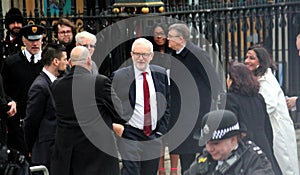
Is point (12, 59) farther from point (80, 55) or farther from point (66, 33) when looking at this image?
point (80, 55)

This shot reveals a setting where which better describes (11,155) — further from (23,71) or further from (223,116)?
(23,71)

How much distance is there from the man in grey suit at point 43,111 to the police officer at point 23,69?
847mm

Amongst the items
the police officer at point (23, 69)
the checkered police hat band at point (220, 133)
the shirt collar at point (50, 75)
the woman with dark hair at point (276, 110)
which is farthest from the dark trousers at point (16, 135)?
the checkered police hat band at point (220, 133)

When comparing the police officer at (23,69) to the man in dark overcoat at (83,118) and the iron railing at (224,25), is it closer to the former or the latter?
the iron railing at (224,25)

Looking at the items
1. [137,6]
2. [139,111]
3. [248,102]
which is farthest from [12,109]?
[248,102]

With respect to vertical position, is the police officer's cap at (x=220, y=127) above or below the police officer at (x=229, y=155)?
above

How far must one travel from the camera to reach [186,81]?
10930 mm

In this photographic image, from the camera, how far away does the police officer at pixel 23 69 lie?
10.9 m

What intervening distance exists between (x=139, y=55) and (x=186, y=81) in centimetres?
83

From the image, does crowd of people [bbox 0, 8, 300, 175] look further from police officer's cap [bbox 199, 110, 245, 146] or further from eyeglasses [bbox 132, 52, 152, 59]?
police officer's cap [bbox 199, 110, 245, 146]

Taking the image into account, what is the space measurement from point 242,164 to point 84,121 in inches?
112

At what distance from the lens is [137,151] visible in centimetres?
1051

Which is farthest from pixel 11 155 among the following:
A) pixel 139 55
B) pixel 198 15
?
pixel 198 15

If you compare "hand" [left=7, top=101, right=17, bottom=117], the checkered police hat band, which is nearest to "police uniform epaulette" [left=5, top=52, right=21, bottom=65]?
"hand" [left=7, top=101, right=17, bottom=117]
